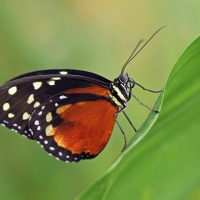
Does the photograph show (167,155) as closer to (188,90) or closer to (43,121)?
(188,90)

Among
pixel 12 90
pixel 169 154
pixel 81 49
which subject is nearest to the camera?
pixel 169 154

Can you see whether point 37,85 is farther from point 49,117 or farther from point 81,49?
point 81,49

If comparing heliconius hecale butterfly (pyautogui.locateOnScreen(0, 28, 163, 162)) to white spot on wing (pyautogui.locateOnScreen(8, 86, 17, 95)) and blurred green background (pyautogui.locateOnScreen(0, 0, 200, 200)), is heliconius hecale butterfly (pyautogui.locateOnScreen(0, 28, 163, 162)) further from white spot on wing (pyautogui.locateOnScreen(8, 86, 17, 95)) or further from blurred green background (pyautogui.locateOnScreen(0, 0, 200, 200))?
blurred green background (pyautogui.locateOnScreen(0, 0, 200, 200))

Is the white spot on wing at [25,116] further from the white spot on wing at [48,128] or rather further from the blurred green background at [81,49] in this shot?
the blurred green background at [81,49]

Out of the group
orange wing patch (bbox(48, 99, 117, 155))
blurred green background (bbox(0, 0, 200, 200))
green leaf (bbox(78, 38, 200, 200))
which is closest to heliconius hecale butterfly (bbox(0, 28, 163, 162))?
orange wing patch (bbox(48, 99, 117, 155))

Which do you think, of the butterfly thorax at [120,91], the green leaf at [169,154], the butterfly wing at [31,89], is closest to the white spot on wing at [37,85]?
the butterfly wing at [31,89]

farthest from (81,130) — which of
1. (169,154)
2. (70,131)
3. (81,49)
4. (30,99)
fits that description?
(81,49)
